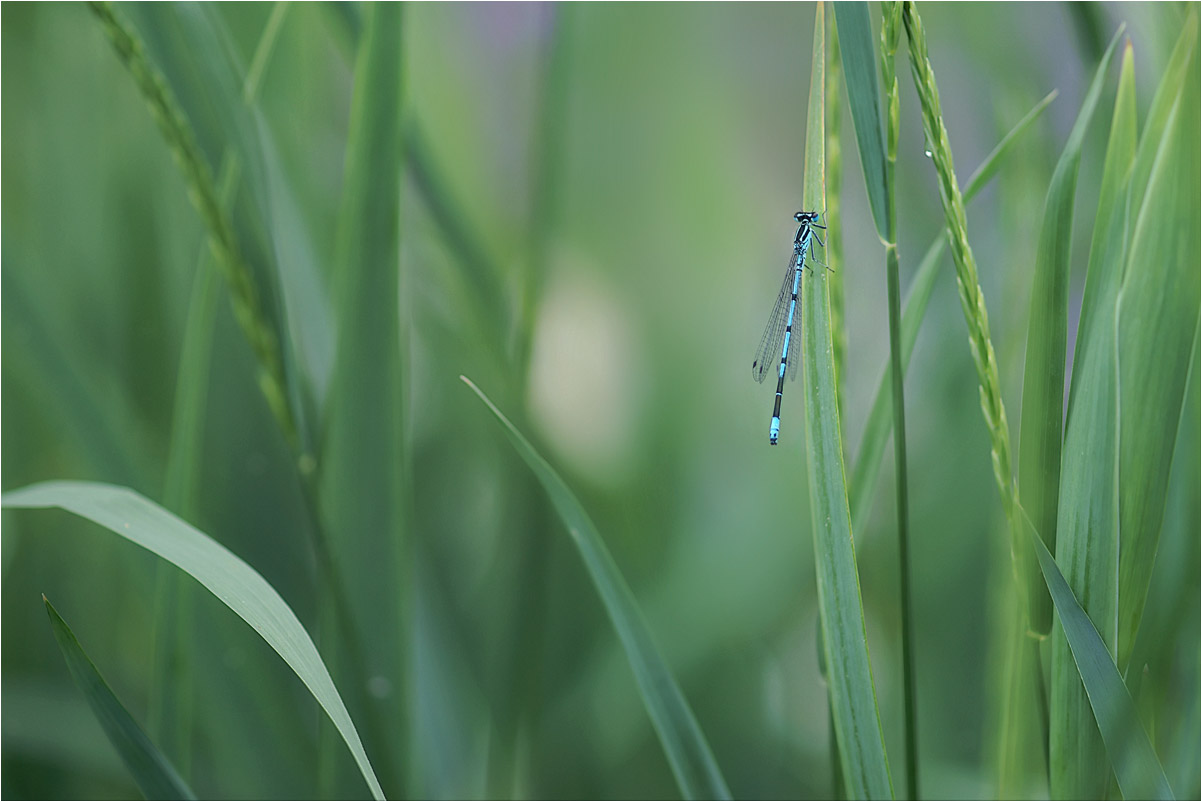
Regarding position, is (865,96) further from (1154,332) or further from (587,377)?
(587,377)

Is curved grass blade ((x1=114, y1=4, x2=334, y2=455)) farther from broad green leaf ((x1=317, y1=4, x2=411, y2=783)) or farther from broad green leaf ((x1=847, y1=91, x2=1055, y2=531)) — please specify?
broad green leaf ((x1=847, y1=91, x2=1055, y2=531))

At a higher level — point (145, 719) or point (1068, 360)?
point (1068, 360)

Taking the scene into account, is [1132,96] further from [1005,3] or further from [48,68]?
[48,68]

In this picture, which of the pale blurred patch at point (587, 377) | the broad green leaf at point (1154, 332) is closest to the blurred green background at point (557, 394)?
the pale blurred patch at point (587, 377)

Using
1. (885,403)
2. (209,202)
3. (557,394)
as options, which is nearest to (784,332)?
(885,403)

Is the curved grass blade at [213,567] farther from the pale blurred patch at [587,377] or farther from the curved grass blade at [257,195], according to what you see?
the pale blurred patch at [587,377]

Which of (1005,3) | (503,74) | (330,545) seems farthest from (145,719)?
(1005,3)

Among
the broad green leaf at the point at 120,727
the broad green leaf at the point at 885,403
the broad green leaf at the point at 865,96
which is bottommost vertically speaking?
the broad green leaf at the point at 120,727
